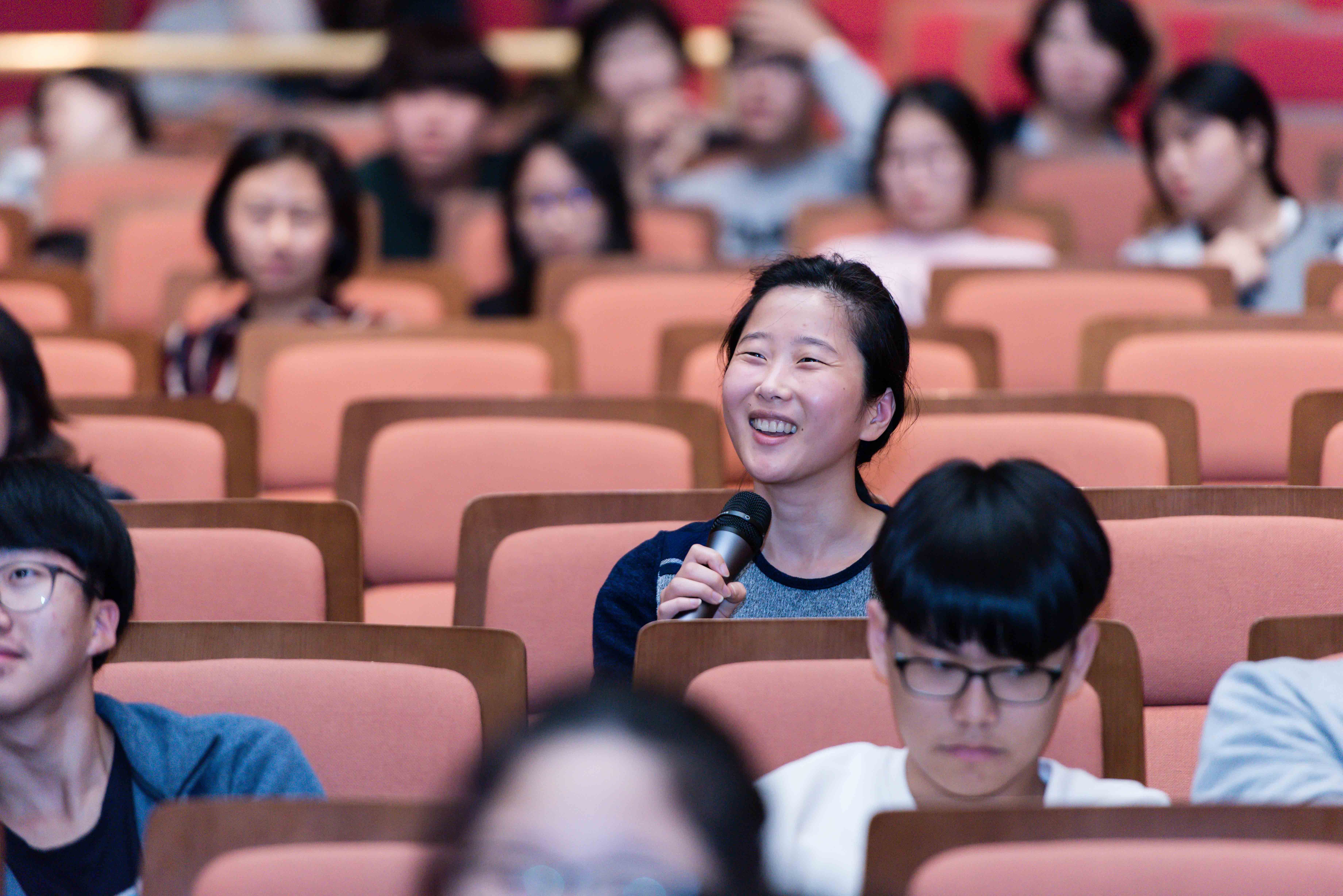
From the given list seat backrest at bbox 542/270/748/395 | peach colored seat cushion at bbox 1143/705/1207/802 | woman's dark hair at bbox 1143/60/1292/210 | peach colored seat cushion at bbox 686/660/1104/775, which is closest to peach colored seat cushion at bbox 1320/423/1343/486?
peach colored seat cushion at bbox 1143/705/1207/802

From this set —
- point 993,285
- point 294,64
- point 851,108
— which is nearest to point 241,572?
point 993,285

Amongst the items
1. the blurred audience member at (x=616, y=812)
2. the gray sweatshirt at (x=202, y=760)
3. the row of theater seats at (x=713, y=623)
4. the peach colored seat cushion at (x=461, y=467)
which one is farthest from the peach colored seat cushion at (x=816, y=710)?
the peach colored seat cushion at (x=461, y=467)

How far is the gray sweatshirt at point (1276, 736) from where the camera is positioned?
1.16 metres

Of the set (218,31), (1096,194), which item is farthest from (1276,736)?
(218,31)

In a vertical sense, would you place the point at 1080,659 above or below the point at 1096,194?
below

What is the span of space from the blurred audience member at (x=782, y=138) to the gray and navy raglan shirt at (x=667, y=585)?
1990 mm

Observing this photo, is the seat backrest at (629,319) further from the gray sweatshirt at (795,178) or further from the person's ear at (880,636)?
the person's ear at (880,636)

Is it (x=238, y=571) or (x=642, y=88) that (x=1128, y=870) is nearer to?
(x=238, y=571)

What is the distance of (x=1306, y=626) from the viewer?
126 cm

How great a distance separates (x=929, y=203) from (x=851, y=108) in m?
0.77

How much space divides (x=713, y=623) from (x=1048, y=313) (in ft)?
4.64

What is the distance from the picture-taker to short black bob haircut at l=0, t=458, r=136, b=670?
48.0 inches

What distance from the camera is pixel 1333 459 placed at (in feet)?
5.83

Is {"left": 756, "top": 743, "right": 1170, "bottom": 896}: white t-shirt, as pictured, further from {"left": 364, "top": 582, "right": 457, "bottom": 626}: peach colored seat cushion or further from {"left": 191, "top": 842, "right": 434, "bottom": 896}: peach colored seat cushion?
{"left": 364, "top": 582, "right": 457, "bottom": 626}: peach colored seat cushion
